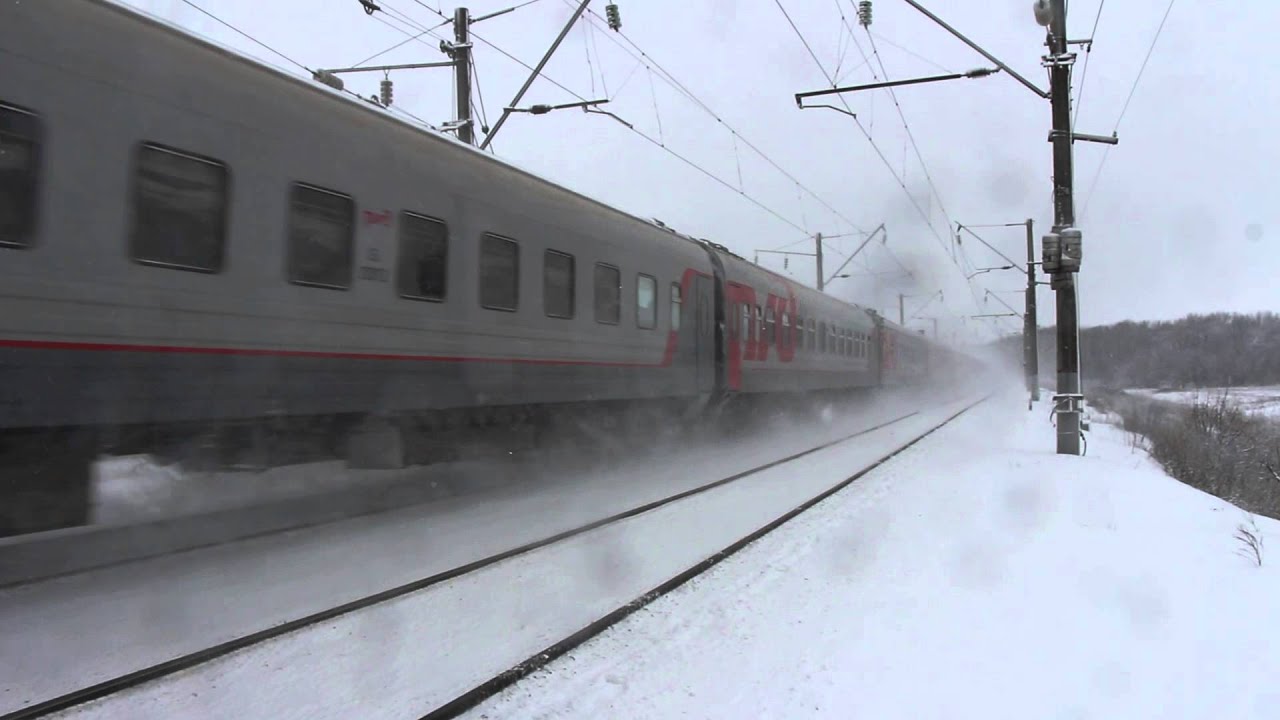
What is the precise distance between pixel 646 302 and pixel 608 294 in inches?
44.6

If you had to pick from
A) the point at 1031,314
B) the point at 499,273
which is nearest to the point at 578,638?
the point at 499,273

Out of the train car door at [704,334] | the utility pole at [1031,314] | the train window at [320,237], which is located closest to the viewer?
the train window at [320,237]

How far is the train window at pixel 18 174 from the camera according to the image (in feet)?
14.8

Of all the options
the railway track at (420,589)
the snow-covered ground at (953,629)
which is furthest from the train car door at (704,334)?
the railway track at (420,589)

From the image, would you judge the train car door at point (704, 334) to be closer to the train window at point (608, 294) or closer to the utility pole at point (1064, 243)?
the train window at point (608, 294)

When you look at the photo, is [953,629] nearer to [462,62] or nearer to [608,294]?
[608,294]

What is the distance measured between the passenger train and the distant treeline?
135ft

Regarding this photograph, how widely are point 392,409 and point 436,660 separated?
11.5 ft

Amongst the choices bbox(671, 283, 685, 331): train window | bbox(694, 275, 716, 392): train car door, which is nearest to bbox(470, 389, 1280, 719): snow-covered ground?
bbox(671, 283, 685, 331): train window

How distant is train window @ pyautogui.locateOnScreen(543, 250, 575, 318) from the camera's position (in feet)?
29.9

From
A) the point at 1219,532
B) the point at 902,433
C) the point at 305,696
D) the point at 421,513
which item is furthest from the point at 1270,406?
the point at 305,696

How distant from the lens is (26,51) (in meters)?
4.61

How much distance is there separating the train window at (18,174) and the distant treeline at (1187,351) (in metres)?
45.5

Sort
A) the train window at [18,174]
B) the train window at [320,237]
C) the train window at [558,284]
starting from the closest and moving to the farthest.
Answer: the train window at [18,174] < the train window at [320,237] < the train window at [558,284]
